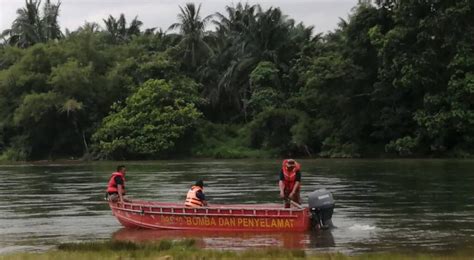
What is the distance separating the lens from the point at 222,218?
20906 mm

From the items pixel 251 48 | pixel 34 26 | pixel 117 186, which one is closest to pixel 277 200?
pixel 117 186

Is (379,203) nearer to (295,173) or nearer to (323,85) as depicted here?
(295,173)

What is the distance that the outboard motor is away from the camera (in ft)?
66.9

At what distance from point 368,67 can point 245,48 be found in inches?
538

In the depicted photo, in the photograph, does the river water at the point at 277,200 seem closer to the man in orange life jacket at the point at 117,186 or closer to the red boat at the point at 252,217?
the red boat at the point at 252,217

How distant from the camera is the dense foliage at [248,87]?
58.2 m

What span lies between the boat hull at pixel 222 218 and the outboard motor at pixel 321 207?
208 mm

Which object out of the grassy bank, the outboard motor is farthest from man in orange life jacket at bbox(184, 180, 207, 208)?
the grassy bank

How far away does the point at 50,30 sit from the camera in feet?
282

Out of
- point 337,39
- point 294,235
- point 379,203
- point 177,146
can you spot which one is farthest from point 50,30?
point 294,235

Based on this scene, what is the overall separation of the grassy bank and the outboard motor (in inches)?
168

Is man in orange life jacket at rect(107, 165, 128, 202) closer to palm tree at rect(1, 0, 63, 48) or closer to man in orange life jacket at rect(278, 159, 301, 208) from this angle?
man in orange life jacket at rect(278, 159, 301, 208)

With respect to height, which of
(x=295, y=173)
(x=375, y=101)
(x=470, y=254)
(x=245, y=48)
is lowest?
(x=470, y=254)

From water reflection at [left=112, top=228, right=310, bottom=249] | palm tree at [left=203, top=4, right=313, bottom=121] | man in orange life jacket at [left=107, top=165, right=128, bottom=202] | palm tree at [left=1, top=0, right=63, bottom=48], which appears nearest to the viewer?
water reflection at [left=112, top=228, right=310, bottom=249]
